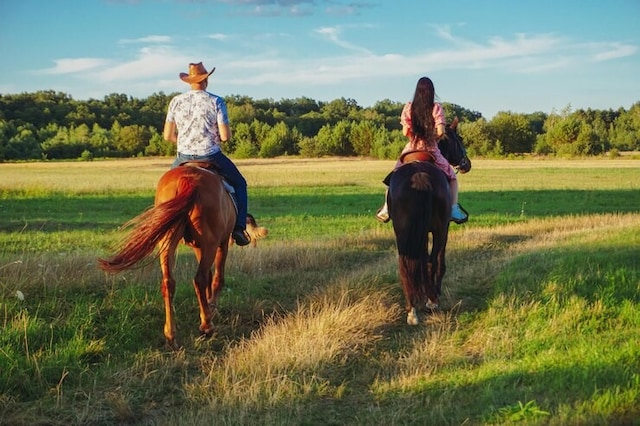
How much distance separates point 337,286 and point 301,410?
3556 mm

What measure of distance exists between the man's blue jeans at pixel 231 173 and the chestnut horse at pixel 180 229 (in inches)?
19.8

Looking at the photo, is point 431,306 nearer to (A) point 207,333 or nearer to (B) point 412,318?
(B) point 412,318

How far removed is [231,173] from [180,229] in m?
1.50

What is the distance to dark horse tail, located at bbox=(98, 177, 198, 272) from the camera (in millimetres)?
6391

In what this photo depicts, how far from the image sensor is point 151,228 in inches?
257

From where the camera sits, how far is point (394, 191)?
25.8 ft

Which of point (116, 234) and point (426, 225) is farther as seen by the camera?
point (116, 234)

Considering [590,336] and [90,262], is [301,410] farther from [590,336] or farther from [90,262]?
[90,262]

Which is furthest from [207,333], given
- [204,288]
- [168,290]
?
[168,290]

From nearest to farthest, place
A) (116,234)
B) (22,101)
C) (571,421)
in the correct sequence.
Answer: (571,421) < (116,234) < (22,101)

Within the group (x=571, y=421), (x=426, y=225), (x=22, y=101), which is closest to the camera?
(x=571, y=421)

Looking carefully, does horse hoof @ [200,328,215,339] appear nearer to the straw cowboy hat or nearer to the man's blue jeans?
the man's blue jeans

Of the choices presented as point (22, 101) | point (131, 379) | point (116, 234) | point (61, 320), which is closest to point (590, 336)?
point (131, 379)

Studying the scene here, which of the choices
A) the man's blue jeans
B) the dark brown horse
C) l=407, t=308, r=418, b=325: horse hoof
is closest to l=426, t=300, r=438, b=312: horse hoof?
the dark brown horse
